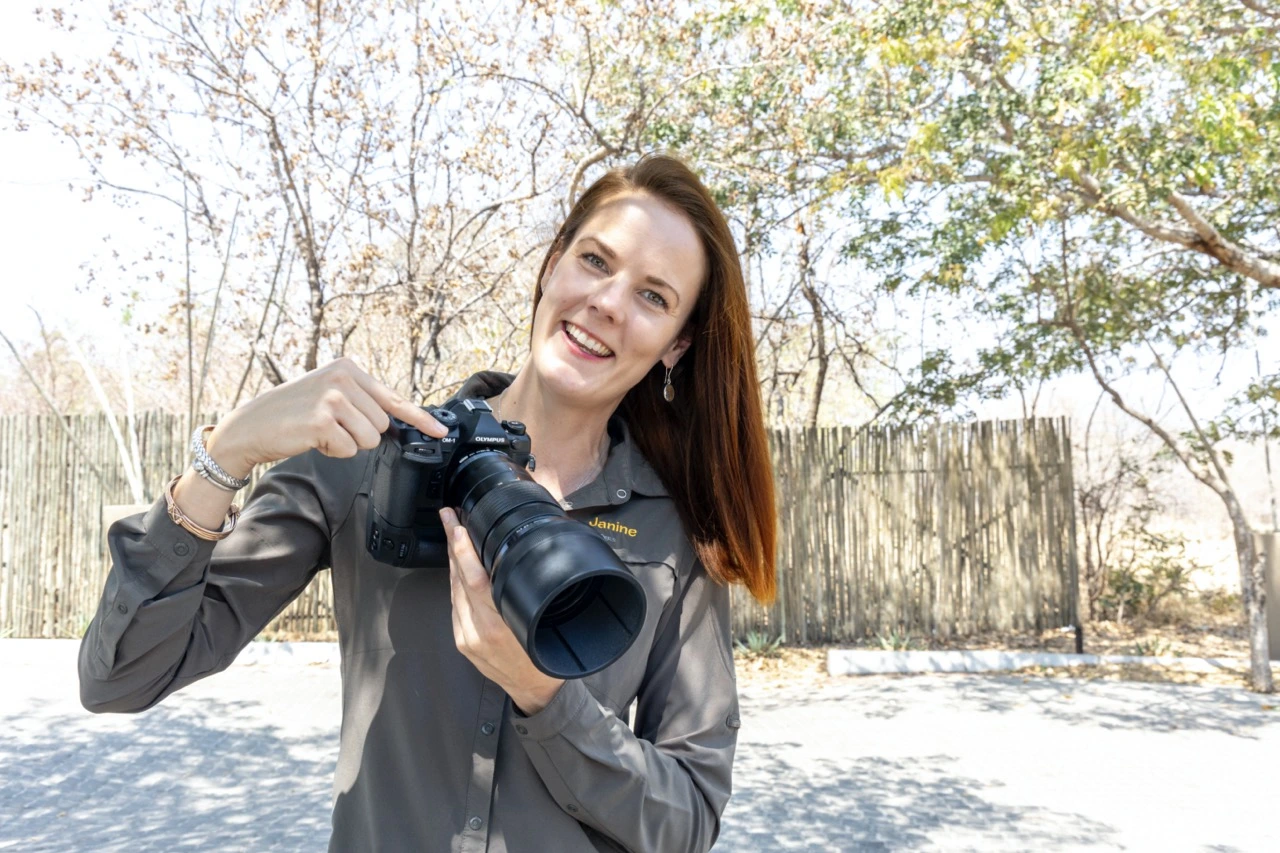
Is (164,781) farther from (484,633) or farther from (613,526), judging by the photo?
(484,633)

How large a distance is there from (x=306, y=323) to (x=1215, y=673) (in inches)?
318

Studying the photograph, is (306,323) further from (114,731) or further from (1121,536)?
(1121,536)

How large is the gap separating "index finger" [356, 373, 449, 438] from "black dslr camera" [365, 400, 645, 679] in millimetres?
11

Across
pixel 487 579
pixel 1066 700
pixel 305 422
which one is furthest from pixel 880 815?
pixel 305 422

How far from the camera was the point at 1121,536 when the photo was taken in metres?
10.0

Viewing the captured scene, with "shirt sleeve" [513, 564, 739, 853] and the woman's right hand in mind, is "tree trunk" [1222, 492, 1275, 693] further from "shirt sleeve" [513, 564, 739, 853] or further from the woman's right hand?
the woman's right hand

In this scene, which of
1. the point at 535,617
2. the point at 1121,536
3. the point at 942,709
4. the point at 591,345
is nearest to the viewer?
the point at 535,617

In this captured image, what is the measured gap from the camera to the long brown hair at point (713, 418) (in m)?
1.62

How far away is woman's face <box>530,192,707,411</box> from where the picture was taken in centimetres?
160

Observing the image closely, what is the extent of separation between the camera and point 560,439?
1.70m

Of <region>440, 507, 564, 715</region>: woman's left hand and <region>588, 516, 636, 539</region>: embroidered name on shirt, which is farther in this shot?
<region>588, 516, 636, 539</region>: embroidered name on shirt

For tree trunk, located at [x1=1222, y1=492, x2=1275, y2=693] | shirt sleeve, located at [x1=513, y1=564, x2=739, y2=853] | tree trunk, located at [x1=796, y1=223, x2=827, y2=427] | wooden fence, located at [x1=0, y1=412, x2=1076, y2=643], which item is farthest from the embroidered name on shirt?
tree trunk, located at [x1=796, y1=223, x2=827, y2=427]

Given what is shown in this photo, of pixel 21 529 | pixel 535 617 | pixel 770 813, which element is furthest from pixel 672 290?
pixel 21 529

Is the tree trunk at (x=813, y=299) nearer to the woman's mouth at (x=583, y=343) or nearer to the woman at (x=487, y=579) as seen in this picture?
the woman at (x=487, y=579)
